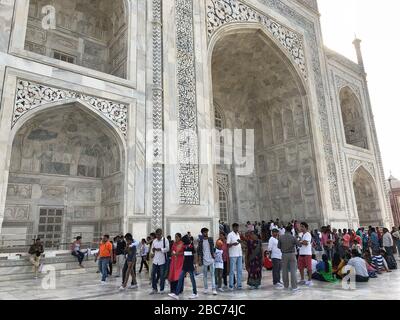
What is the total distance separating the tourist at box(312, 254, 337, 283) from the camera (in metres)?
5.96

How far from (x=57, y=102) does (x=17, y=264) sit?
3745mm

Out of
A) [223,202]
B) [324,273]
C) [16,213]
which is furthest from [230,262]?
[223,202]

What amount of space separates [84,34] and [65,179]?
503 cm

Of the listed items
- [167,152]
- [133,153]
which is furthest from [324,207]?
[133,153]

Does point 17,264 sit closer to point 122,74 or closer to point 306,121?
point 122,74

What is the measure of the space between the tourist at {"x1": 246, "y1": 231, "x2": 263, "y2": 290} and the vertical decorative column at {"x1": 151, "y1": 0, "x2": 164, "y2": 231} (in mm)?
3255

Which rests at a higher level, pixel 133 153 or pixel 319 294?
pixel 133 153

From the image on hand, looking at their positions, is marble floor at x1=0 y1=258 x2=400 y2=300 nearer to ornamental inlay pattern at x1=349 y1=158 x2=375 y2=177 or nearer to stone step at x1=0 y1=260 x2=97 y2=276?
stone step at x1=0 y1=260 x2=97 y2=276

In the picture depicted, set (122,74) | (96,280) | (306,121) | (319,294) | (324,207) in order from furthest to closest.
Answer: (306,121) → (324,207) → (122,74) → (96,280) → (319,294)

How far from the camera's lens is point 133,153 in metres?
8.42

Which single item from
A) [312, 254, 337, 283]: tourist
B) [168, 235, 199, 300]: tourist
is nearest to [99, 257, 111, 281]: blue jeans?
[168, 235, 199, 300]: tourist

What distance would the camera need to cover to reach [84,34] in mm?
10758

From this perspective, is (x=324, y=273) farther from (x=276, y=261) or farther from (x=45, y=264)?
(x=45, y=264)

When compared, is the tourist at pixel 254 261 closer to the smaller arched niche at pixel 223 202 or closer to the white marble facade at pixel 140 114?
the white marble facade at pixel 140 114
